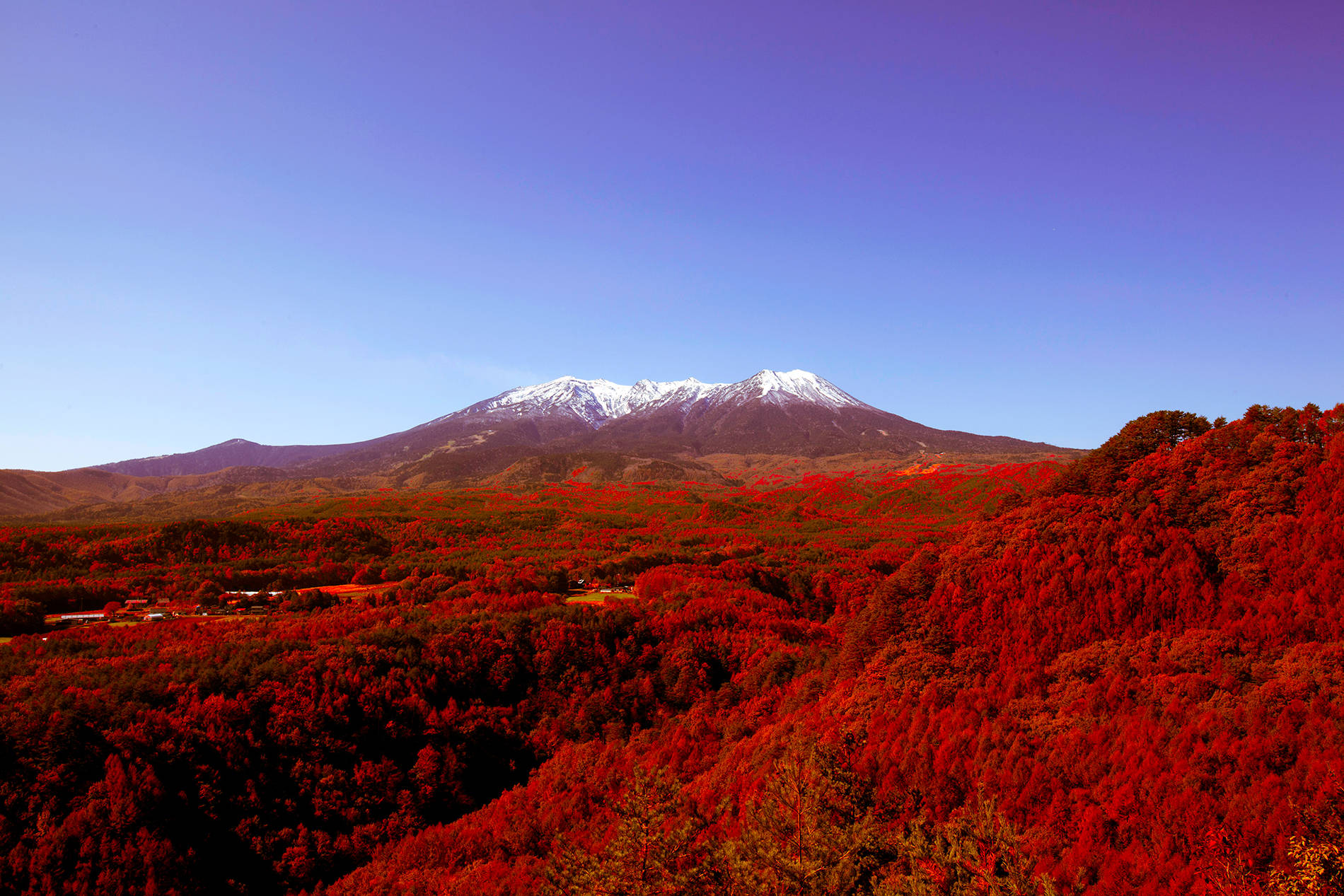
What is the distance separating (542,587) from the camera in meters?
46.2

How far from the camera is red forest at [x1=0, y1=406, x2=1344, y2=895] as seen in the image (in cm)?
1023

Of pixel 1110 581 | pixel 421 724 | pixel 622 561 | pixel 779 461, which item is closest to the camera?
pixel 1110 581

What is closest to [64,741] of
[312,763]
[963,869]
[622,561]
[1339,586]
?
[312,763]

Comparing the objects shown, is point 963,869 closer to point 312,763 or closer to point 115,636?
point 312,763

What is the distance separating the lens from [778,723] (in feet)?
69.5

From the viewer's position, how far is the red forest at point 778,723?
10.2 m

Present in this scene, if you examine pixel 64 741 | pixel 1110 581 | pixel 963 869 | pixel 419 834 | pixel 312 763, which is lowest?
pixel 419 834

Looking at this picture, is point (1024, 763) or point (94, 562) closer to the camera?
point (1024, 763)

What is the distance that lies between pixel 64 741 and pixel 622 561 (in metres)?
39.8

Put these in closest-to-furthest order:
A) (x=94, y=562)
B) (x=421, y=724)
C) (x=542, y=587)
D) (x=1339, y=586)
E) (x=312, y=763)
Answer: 1. (x=1339, y=586)
2. (x=312, y=763)
3. (x=421, y=724)
4. (x=542, y=587)
5. (x=94, y=562)

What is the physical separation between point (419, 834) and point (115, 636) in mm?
19986

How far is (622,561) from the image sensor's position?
56.1 meters

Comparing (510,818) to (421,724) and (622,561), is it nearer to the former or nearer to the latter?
(421,724)

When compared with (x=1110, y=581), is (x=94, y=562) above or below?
below
